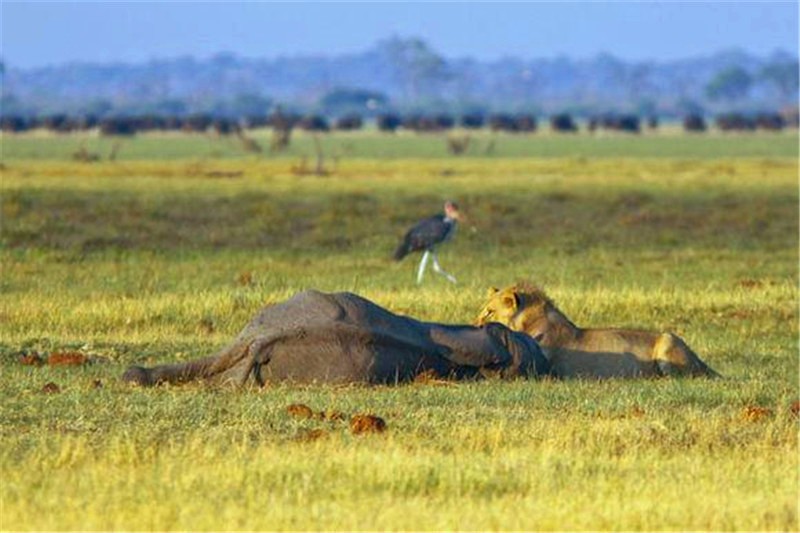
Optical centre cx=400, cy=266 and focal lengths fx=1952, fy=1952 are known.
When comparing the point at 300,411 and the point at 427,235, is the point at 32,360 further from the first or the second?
the point at 427,235

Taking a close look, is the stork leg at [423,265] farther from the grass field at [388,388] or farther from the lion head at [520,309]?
the lion head at [520,309]

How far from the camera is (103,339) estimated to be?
46.9ft

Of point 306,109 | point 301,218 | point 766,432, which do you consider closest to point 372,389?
point 766,432

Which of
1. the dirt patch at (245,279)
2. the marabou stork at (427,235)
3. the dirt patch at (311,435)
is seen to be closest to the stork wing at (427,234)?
the marabou stork at (427,235)

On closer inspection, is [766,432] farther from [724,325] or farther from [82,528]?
[724,325]

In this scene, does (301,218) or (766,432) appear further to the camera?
(301,218)

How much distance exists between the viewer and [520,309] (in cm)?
1262

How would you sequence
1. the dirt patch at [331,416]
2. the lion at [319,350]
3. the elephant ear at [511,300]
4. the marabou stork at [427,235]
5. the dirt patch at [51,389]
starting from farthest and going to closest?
the marabou stork at [427,235] < the elephant ear at [511,300] < the lion at [319,350] < the dirt patch at [51,389] < the dirt patch at [331,416]

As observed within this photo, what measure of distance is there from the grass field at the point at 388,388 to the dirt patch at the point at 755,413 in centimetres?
3

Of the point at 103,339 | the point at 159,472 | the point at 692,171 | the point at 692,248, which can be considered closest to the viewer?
the point at 159,472

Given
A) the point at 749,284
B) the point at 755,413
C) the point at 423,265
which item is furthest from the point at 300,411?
the point at 749,284

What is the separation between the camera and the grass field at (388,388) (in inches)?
313

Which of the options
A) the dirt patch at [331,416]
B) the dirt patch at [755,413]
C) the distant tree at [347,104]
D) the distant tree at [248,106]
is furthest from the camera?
the distant tree at [347,104]

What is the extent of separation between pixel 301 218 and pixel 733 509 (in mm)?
20084
